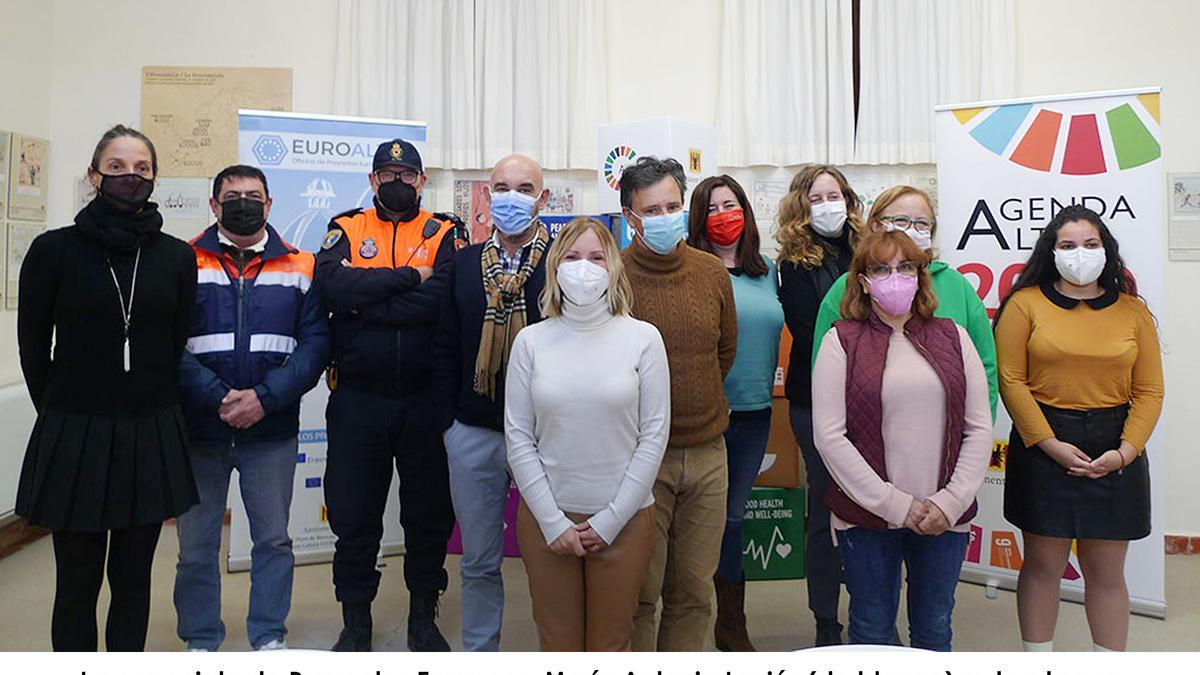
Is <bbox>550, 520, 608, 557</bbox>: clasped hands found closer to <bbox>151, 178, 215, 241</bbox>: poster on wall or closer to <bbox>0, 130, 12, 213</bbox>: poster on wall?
<bbox>151, 178, 215, 241</bbox>: poster on wall

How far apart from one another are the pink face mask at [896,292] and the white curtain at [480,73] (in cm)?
267

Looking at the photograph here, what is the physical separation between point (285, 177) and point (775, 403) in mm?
2518

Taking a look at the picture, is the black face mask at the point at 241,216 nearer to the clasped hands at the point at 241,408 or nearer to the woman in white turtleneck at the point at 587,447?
the clasped hands at the point at 241,408

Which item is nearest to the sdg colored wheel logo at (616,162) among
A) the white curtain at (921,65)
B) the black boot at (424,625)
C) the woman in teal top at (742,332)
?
the woman in teal top at (742,332)

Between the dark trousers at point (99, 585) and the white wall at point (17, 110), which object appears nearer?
the dark trousers at point (99, 585)

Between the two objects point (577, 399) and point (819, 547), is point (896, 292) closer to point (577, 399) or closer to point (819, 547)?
point (577, 399)

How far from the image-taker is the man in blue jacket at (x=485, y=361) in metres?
2.49

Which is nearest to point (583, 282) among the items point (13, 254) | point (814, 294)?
point (814, 294)

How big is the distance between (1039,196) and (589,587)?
2543 millimetres

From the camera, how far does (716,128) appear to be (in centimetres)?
459

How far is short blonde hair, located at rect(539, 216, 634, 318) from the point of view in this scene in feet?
7.29

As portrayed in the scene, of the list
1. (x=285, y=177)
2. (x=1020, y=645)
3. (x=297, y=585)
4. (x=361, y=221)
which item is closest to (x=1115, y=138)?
(x=1020, y=645)

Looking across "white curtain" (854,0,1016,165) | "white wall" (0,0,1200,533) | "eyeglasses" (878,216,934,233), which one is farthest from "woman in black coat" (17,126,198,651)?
"white curtain" (854,0,1016,165)

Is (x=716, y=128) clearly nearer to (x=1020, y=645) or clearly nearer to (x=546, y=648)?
(x=1020, y=645)
